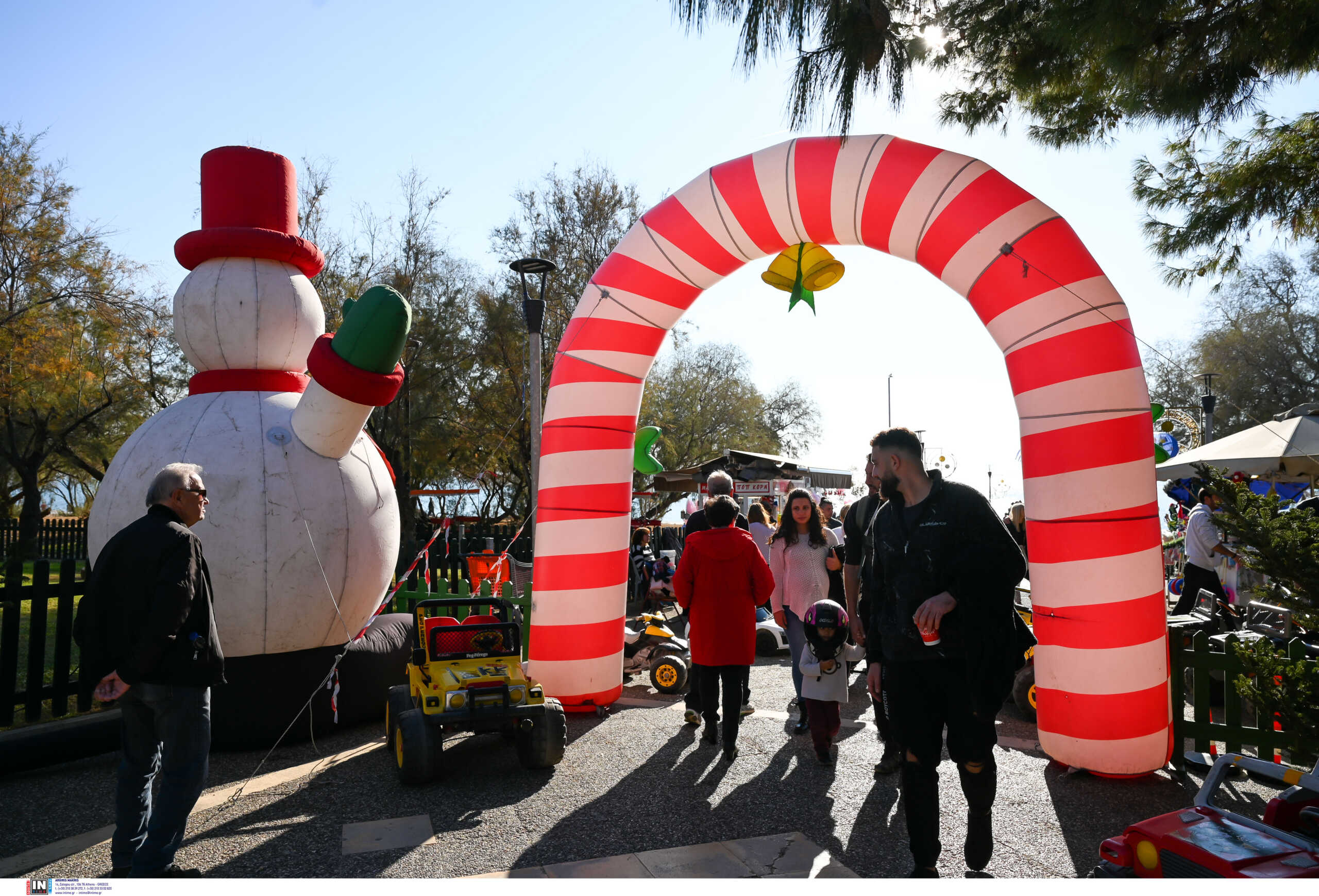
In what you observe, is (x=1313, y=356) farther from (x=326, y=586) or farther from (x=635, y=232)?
(x=326, y=586)

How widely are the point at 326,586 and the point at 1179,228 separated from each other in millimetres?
6331

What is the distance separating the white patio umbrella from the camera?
35.2 ft

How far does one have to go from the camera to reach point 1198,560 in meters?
9.06

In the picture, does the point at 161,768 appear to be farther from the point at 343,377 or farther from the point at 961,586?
the point at 961,586

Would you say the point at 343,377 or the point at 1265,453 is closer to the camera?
the point at 343,377

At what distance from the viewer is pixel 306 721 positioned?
5684mm

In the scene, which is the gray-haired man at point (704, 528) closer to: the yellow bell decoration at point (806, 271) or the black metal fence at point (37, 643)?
the yellow bell decoration at point (806, 271)

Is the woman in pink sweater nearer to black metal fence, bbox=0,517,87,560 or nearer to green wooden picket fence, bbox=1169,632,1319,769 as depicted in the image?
green wooden picket fence, bbox=1169,632,1319,769

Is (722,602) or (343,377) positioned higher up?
(343,377)

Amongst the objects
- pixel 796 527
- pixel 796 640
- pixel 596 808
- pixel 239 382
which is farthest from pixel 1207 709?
pixel 239 382

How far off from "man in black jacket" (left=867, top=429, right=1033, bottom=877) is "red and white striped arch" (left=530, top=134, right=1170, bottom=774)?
176cm

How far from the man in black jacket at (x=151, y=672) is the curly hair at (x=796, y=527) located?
3.84 metres

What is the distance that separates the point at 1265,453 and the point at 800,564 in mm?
9088
